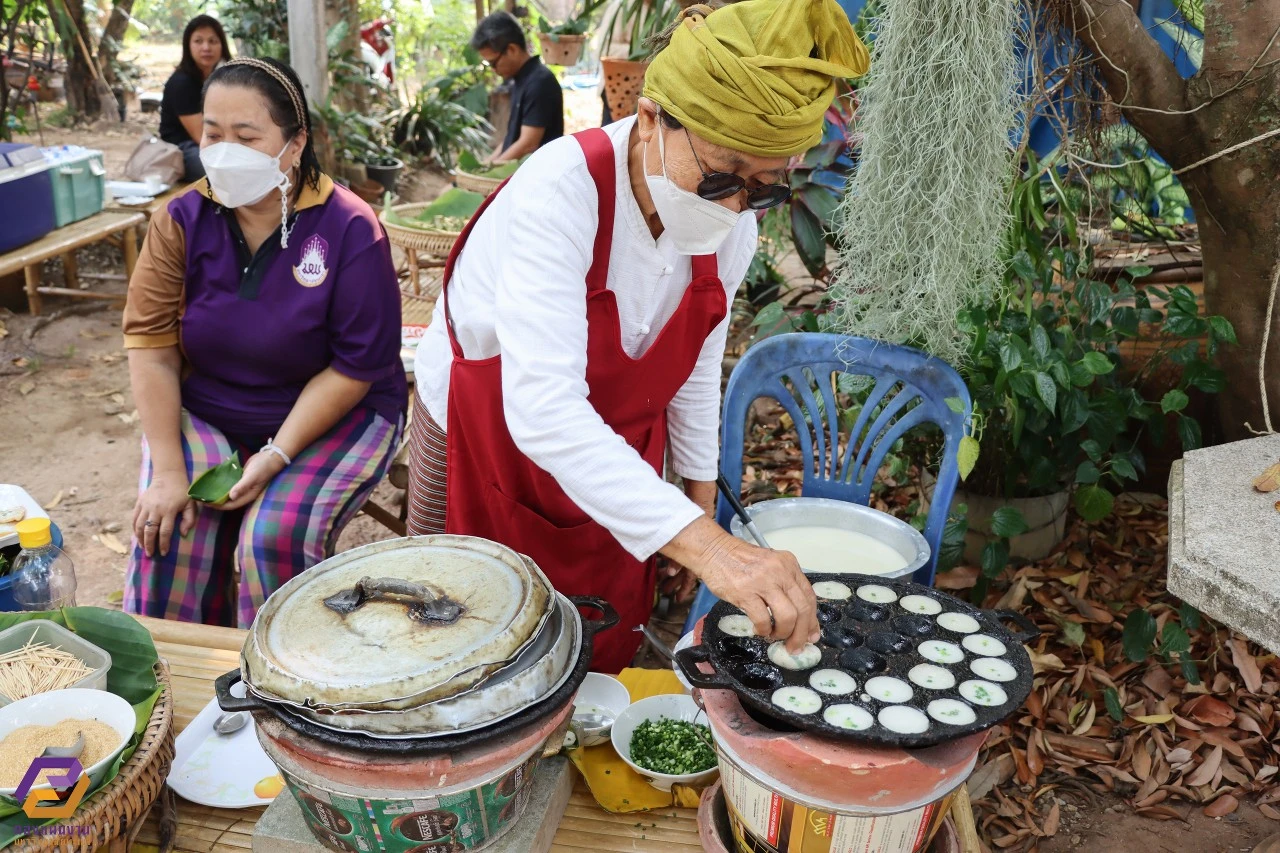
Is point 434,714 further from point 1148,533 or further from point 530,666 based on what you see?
point 1148,533

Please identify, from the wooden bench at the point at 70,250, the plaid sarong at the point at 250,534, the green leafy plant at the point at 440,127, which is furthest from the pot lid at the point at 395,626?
the green leafy plant at the point at 440,127

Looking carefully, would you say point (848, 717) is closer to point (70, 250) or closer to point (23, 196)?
point (23, 196)

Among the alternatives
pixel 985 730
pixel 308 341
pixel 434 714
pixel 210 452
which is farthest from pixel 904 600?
pixel 210 452

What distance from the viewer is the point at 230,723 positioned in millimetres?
1812

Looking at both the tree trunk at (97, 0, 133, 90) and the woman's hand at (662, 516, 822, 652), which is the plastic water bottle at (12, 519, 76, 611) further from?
the tree trunk at (97, 0, 133, 90)

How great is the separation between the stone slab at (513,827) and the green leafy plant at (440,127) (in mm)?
9738

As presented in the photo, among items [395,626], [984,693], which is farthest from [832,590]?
[395,626]

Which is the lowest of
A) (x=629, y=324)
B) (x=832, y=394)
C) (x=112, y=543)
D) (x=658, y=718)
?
(x=112, y=543)

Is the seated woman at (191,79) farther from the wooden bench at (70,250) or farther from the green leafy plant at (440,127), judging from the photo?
the green leafy plant at (440,127)

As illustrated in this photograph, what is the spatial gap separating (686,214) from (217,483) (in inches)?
62.3

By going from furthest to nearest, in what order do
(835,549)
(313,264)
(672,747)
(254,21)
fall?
(254,21), (313,264), (835,549), (672,747)

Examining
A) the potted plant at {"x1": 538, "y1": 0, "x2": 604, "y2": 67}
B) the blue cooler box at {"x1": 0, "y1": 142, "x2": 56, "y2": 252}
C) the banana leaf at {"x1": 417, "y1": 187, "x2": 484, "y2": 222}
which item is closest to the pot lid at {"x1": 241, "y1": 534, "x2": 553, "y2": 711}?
the banana leaf at {"x1": 417, "y1": 187, "x2": 484, "y2": 222}

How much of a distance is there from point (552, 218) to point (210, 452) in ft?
5.15

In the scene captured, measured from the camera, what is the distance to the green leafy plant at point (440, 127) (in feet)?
34.5
